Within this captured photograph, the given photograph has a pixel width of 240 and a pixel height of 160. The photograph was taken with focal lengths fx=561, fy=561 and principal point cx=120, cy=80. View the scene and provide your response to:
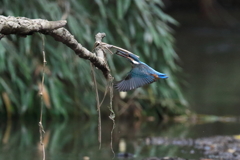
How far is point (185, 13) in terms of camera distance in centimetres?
1437

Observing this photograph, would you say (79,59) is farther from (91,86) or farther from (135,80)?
(135,80)

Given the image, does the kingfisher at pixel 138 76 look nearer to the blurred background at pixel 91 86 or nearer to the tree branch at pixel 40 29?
the tree branch at pixel 40 29

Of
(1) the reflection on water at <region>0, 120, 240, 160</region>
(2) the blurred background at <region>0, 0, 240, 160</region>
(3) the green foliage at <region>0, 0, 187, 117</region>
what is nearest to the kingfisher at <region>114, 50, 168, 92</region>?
(1) the reflection on water at <region>0, 120, 240, 160</region>

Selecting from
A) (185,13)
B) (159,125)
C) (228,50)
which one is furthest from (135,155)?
(185,13)

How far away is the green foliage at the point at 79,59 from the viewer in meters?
6.12

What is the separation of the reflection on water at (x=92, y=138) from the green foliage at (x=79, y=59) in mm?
294

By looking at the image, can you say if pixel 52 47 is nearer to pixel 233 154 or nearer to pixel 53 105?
pixel 53 105

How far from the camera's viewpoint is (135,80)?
10.0 feet

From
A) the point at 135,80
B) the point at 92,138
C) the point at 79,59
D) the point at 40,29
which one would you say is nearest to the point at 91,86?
the point at 79,59

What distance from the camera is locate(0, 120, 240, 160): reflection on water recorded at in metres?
4.42

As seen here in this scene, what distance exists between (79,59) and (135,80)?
327cm

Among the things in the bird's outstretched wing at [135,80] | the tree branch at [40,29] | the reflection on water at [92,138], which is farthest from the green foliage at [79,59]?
the tree branch at [40,29]

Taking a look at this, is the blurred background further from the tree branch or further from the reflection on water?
the tree branch

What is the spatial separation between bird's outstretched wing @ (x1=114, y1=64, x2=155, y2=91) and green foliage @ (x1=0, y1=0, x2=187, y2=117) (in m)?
3.00
